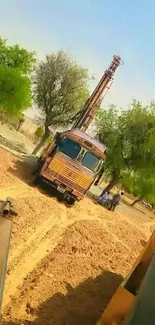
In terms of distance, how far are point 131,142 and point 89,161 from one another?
1131cm

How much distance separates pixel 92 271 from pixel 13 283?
3.15 metres

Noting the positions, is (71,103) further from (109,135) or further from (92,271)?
(92,271)

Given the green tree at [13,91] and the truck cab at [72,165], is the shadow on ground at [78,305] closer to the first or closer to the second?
the truck cab at [72,165]

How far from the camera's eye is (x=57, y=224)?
590 inches

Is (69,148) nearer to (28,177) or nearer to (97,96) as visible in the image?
(28,177)

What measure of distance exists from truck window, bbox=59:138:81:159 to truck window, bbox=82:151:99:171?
17.8 inches

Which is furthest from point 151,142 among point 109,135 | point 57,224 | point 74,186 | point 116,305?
point 116,305

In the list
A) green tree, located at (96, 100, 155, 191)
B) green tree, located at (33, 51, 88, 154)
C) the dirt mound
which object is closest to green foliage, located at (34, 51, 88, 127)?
green tree, located at (33, 51, 88, 154)

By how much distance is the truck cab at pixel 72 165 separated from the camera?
19.1 m

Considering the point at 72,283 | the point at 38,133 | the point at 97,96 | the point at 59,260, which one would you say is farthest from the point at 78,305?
the point at 38,133

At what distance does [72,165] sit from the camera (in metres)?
19.1

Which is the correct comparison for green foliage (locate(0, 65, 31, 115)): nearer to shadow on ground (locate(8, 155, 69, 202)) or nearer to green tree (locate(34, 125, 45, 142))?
shadow on ground (locate(8, 155, 69, 202))

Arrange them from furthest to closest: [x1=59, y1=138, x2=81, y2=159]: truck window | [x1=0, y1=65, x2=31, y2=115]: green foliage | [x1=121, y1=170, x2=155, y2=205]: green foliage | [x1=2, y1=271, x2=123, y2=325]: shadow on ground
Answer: [x1=0, y1=65, x2=31, y2=115]: green foliage → [x1=121, y1=170, x2=155, y2=205]: green foliage → [x1=59, y1=138, x2=81, y2=159]: truck window → [x1=2, y1=271, x2=123, y2=325]: shadow on ground

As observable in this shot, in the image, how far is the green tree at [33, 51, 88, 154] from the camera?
3947 cm
